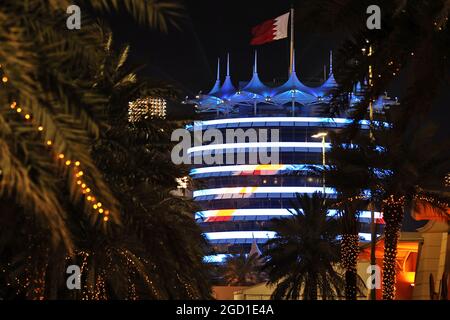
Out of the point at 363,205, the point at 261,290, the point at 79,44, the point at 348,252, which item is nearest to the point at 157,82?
the point at 79,44

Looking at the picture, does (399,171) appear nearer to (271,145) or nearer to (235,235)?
(235,235)

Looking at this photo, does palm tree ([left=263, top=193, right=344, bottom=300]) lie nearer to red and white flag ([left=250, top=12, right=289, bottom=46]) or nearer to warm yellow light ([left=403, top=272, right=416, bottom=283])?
warm yellow light ([left=403, top=272, right=416, bottom=283])

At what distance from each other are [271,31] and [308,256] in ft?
157

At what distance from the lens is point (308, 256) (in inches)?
1742

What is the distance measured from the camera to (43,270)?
1498 centimetres

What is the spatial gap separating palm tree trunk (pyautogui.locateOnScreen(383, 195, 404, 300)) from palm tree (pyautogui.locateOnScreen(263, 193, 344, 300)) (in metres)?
10.7

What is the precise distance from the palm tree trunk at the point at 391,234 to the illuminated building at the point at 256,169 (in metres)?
94.0

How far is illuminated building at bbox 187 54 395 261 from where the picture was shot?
425 feet

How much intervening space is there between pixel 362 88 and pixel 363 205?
69.8 ft

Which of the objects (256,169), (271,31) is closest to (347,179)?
(271,31)

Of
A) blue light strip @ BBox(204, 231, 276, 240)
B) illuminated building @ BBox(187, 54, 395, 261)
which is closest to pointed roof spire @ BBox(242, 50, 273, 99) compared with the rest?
illuminated building @ BBox(187, 54, 395, 261)

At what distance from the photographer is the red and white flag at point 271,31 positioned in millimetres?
88125

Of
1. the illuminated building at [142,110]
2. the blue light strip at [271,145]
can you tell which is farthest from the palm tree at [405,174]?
the blue light strip at [271,145]
